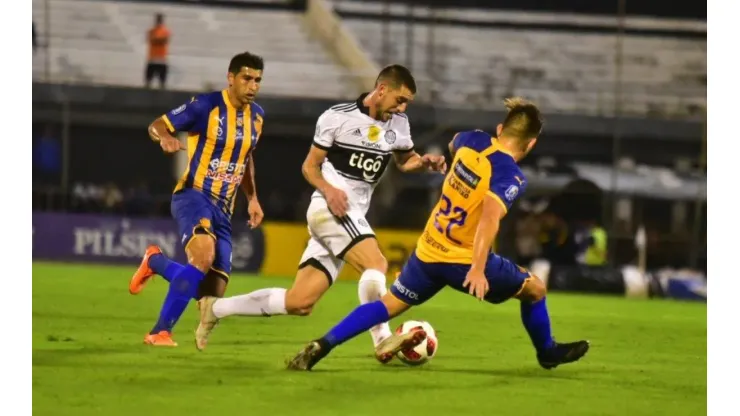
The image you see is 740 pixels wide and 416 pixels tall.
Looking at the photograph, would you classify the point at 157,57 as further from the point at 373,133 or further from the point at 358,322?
the point at 358,322

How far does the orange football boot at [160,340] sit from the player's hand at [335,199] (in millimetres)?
1136

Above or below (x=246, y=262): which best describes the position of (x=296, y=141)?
above

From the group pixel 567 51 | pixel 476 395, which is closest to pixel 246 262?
pixel 567 51

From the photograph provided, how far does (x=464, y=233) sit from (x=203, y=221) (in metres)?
1.49

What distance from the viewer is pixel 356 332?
595cm

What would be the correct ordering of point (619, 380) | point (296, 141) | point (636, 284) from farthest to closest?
point (296, 141), point (636, 284), point (619, 380)

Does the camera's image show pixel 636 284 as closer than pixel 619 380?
No

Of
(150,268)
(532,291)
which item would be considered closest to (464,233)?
(532,291)

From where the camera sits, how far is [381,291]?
258 inches

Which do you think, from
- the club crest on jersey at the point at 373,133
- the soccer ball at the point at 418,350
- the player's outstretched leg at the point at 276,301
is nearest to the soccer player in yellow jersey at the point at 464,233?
the soccer ball at the point at 418,350

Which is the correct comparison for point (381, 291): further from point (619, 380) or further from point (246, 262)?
point (246, 262)
